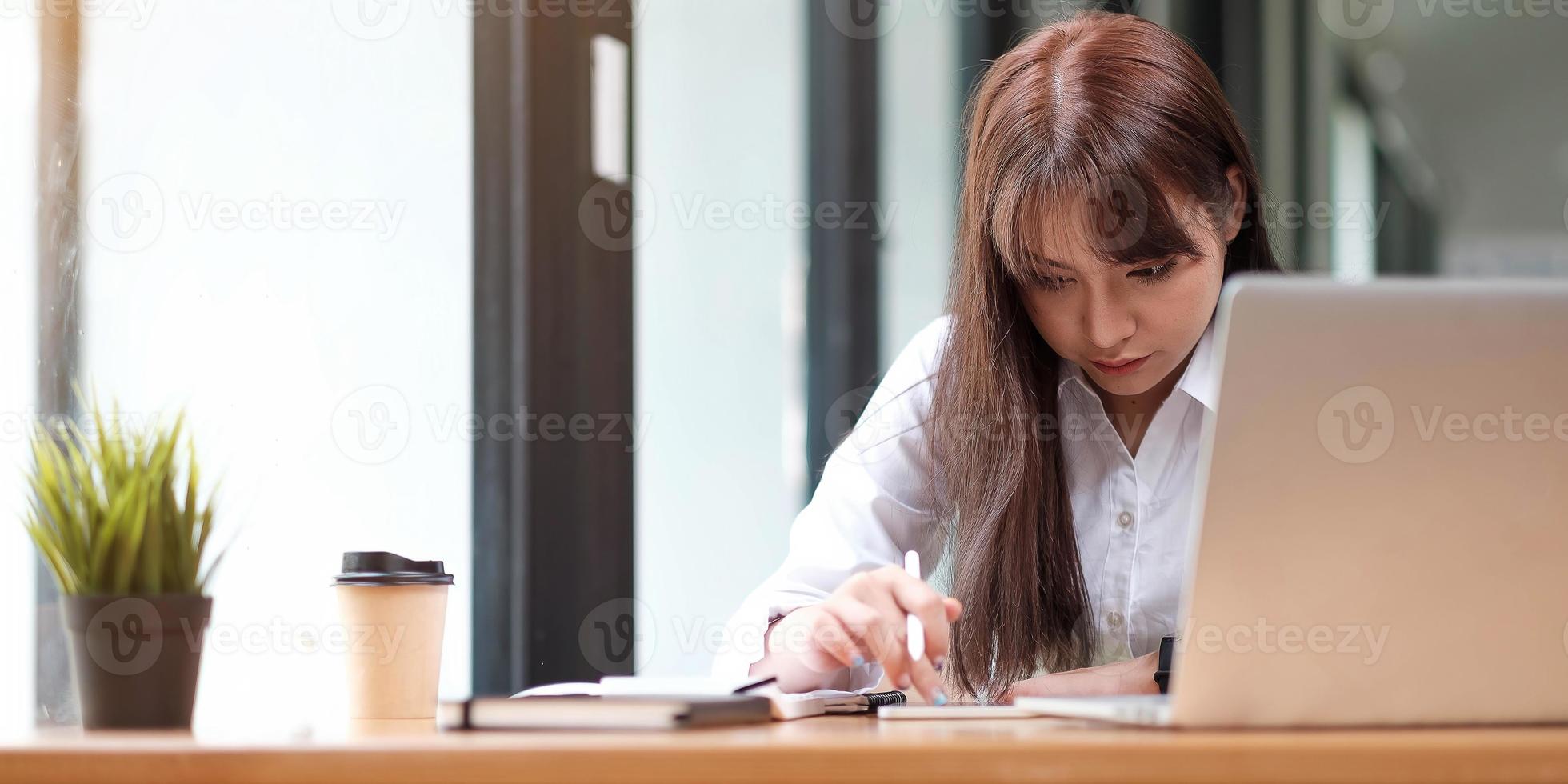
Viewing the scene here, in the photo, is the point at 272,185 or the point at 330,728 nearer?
the point at 330,728

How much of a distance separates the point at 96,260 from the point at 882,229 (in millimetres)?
1708

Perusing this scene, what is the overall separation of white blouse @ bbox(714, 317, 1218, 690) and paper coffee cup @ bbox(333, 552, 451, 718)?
1.81 feet

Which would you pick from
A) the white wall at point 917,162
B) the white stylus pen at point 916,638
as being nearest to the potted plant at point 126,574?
the white stylus pen at point 916,638

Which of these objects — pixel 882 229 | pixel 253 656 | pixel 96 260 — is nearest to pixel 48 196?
pixel 96 260

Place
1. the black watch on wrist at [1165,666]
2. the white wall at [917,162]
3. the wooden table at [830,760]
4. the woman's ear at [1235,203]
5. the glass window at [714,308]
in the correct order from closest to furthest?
1. the wooden table at [830,760]
2. the black watch on wrist at [1165,666]
3. the woman's ear at [1235,203]
4. the glass window at [714,308]
5. the white wall at [917,162]

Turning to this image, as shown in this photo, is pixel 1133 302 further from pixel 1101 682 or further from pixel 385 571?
pixel 385 571

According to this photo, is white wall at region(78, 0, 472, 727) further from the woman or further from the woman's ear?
the woman's ear

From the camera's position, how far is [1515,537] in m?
0.64

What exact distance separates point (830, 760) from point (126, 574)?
1.53 feet

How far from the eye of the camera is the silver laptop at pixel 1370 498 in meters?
0.62

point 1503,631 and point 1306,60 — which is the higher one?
point 1306,60

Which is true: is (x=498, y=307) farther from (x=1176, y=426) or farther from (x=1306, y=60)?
(x=1306, y=60)

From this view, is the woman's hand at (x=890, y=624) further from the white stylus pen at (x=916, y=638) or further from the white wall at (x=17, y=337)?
the white wall at (x=17, y=337)

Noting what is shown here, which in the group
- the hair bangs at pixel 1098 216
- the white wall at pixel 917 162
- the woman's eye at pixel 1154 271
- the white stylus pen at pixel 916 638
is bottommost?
the white stylus pen at pixel 916 638
